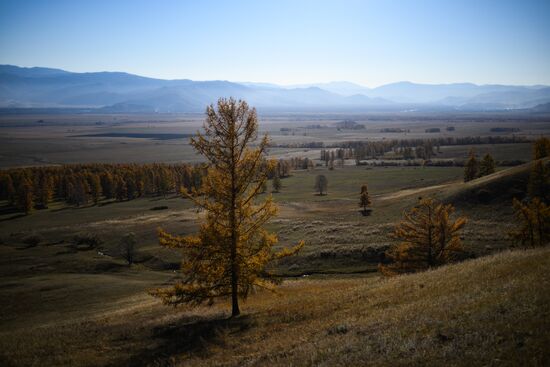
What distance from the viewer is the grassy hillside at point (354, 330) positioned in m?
11.7

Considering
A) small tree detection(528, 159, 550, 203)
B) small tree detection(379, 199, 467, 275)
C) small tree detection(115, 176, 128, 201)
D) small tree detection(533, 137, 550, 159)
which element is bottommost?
small tree detection(115, 176, 128, 201)

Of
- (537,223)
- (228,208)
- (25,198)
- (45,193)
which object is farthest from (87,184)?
(537,223)

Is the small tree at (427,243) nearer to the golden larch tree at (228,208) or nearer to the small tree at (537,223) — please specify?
the small tree at (537,223)

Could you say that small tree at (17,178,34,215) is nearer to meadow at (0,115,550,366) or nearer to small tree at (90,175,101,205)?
small tree at (90,175,101,205)

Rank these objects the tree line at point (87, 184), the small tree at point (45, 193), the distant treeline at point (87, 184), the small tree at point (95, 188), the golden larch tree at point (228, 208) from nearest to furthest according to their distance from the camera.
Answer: the golden larch tree at point (228, 208) → the small tree at point (45, 193) → the distant treeline at point (87, 184) → the tree line at point (87, 184) → the small tree at point (95, 188)

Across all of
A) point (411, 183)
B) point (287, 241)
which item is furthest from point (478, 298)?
point (411, 183)

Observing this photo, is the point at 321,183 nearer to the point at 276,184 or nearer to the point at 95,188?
the point at 276,184

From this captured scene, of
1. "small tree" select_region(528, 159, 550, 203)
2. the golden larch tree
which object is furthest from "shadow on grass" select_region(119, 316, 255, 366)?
"small tree" select_region(528, 159, 550, 203)

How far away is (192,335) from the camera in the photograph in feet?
66.5

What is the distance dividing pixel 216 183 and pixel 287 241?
4451 cm

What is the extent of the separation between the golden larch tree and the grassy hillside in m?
2.76

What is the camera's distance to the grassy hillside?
11.7 metres

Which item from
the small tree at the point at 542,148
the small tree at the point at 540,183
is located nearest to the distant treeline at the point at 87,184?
the small tree at the point at 542,148

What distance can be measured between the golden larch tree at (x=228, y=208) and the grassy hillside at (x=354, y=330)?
2.76m
